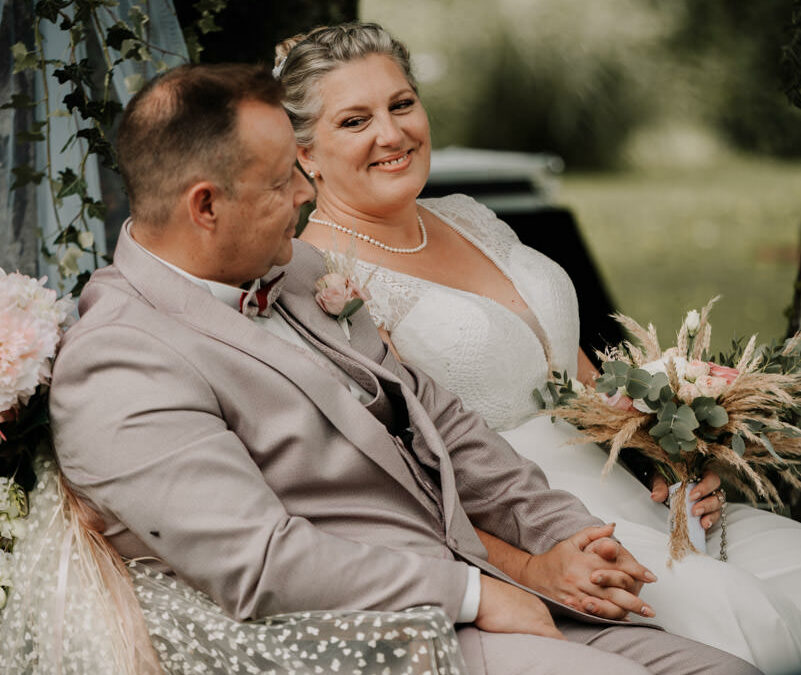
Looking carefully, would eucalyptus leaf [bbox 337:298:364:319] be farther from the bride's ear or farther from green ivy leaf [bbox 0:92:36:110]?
green ivy leaf [bbox 0:92:36:110]

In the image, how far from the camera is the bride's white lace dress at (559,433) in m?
2.31

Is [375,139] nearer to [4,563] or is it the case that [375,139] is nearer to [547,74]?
[4,563]

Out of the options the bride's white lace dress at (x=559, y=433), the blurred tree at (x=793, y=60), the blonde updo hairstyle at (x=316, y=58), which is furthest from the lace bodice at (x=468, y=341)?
the blurred tree at (x=793, y=60)

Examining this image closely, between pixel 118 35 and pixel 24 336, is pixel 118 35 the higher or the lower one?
the higher one

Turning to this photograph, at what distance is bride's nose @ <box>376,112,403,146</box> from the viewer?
2.85 m

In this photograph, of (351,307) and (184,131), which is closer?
(184,131)

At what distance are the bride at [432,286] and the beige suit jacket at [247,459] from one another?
1.45ft

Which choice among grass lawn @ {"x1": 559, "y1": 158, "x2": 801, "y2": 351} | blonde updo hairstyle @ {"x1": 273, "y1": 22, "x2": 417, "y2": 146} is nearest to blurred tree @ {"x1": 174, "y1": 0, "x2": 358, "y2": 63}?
blonde updo hairstyle @ {"x1": 273, "y1": 22, "x2": 417, "y2": 146}

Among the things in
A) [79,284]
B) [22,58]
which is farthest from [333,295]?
[22,58]

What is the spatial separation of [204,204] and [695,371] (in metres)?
1.27

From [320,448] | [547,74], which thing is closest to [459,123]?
[547,74]

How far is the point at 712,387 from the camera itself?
2.48 meters

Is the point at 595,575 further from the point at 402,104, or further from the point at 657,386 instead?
the point at 402,104

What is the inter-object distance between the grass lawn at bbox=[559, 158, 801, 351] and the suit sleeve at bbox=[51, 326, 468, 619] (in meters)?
7.08
